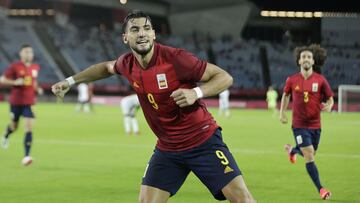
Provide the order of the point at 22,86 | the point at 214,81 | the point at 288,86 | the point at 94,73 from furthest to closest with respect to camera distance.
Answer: the point at 22,86 < the point at 288,86 < the point at 94,73 < the point at 214,81

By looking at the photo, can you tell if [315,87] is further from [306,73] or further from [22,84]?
[22,84]

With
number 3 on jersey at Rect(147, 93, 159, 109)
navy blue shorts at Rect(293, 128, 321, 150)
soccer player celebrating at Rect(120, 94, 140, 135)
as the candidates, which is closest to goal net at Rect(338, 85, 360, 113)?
soccer player celebrating at Rect(120, 94, 140, 135)

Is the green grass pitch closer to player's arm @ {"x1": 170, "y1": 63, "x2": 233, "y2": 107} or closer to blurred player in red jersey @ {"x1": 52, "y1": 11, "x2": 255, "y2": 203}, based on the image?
blurred player in red jersey @ {"x1": 52, "y1": 11, "x2": 255, "y2": 203}

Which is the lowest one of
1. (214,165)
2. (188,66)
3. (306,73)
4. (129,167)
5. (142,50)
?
(129,167)

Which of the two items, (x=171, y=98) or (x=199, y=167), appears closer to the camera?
(x=171, y=98)

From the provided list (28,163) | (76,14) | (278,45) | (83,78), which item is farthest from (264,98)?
(83,78)

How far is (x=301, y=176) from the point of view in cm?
1431

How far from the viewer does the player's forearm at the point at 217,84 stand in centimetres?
651

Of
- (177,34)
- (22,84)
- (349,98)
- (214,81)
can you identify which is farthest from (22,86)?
(177,34)

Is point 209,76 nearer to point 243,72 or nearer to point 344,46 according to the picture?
point 344,46

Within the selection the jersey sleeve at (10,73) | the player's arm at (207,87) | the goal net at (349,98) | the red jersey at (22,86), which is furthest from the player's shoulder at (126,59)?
the goal net at (349,98)

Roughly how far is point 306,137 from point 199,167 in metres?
5.14

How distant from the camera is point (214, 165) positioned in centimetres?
693

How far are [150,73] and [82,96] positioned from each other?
33.5 metres
